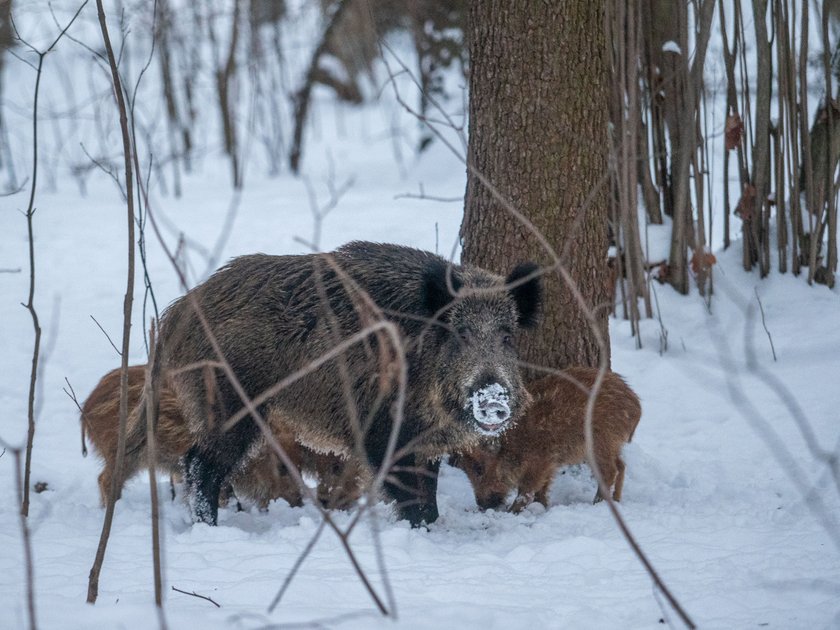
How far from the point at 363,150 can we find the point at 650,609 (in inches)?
478

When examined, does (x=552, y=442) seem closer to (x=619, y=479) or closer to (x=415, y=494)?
(x=619, y=479)

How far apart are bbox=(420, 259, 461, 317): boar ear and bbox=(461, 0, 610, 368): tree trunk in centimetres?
65

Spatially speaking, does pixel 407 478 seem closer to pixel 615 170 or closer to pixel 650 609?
pixel 650 609

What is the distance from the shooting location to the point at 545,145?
5.05 metres

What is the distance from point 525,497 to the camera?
200 inches

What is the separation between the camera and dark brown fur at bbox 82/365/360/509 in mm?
5074

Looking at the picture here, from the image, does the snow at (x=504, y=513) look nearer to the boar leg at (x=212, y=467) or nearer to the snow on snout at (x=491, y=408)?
the boar leg at (x=212, y=467)

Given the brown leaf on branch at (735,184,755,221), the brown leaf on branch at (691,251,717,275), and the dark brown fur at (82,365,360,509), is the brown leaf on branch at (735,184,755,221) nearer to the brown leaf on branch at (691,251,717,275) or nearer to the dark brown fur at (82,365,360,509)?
the brown leaf on branch at (691,251,717,275)

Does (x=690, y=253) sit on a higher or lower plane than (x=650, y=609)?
higher

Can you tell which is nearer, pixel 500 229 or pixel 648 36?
pixel 500 229

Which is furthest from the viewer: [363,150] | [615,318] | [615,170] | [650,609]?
[363,150]

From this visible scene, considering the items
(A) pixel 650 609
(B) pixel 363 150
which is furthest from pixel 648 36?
(B) pixel 363 150

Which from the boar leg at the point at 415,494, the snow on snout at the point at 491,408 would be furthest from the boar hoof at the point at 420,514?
the snow on snout at the point at 491,408

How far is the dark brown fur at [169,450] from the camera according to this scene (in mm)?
5074
